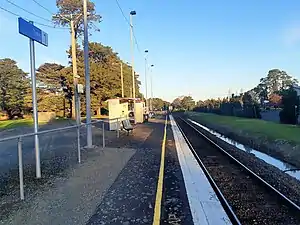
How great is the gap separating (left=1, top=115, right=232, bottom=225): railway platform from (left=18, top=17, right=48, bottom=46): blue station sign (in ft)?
11.8

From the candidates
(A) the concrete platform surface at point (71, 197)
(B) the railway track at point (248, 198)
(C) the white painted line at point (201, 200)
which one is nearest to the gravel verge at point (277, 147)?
(B) the railway track at point (248, 198)

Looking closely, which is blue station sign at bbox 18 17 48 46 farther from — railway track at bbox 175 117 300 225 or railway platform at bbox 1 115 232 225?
railway track at bbox 175 117 300 225

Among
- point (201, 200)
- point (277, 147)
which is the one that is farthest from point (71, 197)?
point (277, 147)

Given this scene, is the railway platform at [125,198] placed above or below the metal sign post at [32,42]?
below

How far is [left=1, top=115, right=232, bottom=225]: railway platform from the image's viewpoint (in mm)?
6223

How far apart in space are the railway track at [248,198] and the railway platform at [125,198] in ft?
0.90

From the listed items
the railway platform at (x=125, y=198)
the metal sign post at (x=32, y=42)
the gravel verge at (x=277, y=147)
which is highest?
the metal sign post at (x=32, y=42)

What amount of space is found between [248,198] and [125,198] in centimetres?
283

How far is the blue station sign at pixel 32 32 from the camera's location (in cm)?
838

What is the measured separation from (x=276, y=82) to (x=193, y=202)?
5343 inches

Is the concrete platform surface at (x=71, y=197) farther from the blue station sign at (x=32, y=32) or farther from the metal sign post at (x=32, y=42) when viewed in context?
the blue station sign at (x=32, y=32)

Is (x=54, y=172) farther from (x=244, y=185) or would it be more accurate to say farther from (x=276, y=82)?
(x=276, y=82)

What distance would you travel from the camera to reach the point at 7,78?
58000 millimetres

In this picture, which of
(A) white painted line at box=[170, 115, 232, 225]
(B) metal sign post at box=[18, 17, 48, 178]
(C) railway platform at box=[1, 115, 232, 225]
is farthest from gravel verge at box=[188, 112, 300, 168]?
(B) metal sign post at box=[18, 17, 48, 178]
